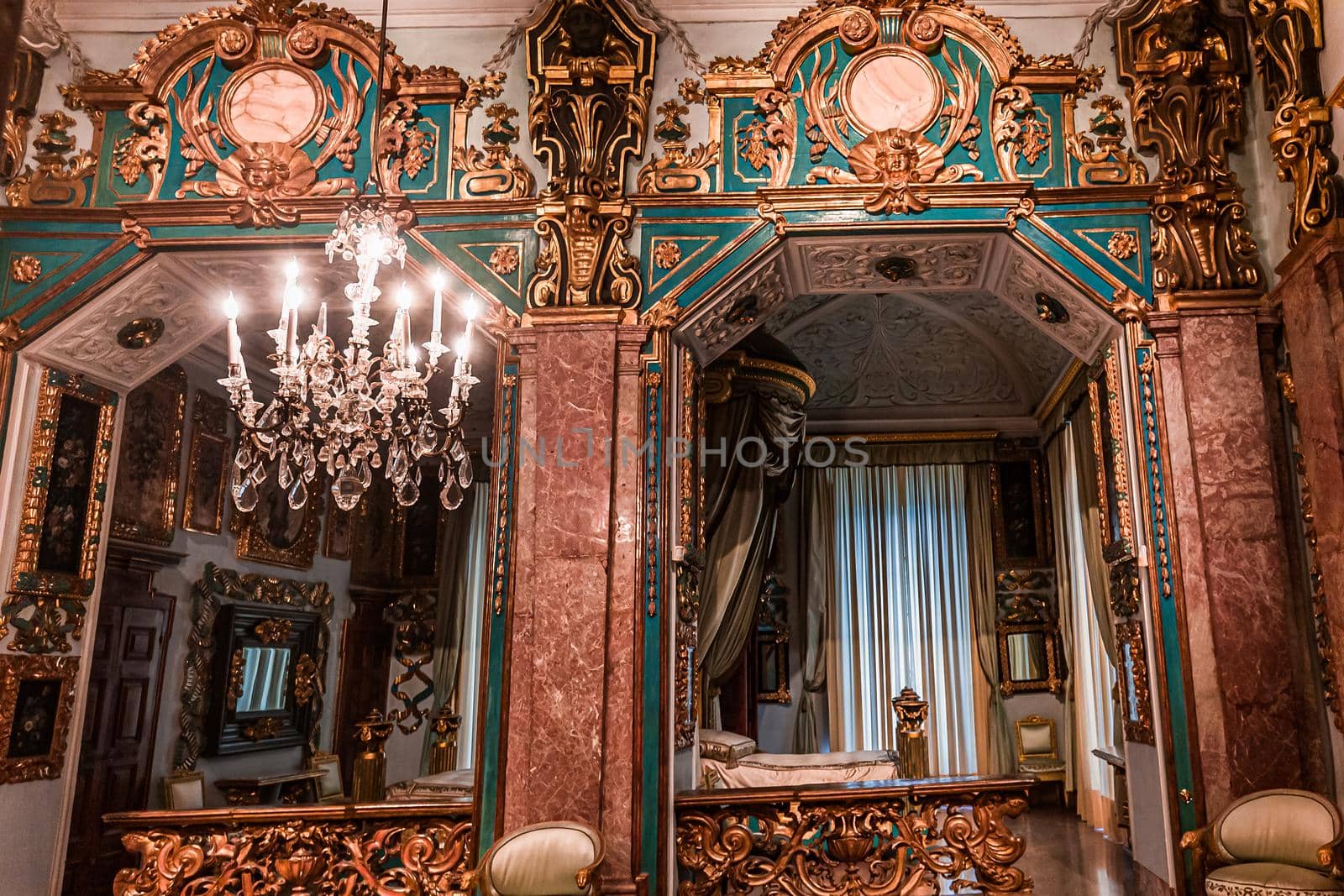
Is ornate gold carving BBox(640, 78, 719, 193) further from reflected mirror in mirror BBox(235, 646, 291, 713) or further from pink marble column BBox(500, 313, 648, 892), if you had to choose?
reflected mirror in mirror BBox(235, 646, 291, 713)

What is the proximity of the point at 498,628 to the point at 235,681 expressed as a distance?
3.68 metres

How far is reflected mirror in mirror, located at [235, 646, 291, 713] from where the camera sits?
823 centimetres

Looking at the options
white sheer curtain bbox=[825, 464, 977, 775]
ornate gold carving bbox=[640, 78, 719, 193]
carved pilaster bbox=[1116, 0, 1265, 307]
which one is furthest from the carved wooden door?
carved pilaster bbox=[1116, 0, 1265, 307]

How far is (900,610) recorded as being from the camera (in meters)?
10.5

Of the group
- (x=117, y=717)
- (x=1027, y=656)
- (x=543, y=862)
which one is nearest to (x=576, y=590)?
(x=543, y=862)

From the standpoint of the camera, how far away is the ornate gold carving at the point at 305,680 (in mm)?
8930

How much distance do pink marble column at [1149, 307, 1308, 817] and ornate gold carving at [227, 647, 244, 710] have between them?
677 cm

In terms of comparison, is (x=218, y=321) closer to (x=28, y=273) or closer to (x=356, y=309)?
(x=28, y=273)

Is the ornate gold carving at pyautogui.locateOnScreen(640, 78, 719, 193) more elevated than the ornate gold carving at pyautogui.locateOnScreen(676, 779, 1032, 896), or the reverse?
the ornate gold carving at pyautogui.locateOnScreen(640, 78, 719, 193)

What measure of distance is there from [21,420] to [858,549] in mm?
7529

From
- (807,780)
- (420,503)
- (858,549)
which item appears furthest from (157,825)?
(858,549)

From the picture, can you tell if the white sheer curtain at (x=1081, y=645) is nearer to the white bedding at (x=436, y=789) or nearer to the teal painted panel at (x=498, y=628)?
the teal painted panel at (x=498, y=628)

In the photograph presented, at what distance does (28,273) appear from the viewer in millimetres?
5906

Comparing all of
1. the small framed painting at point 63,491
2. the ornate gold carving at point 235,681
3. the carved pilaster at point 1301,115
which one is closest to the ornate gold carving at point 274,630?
the ornate gold carving at point 235,681
